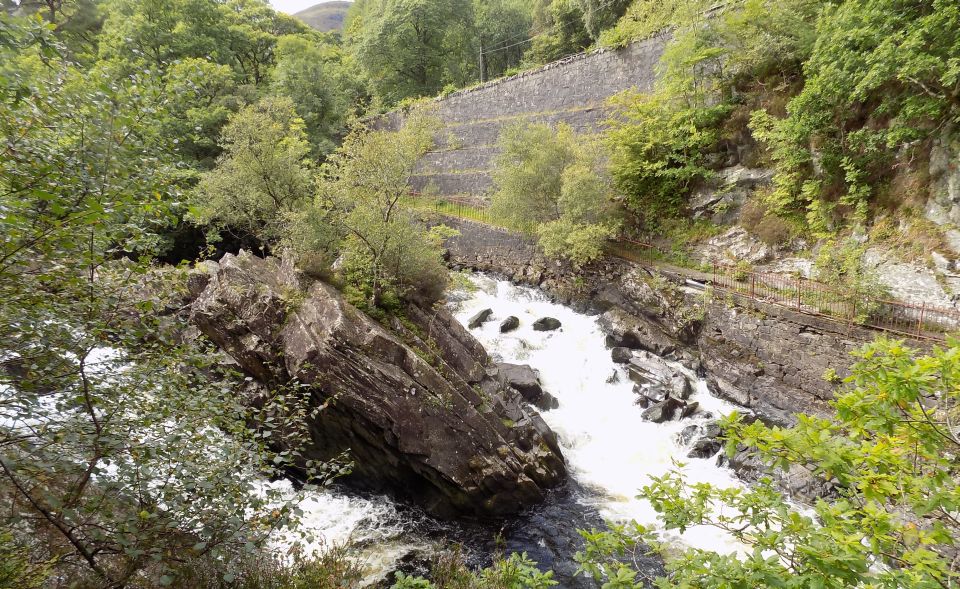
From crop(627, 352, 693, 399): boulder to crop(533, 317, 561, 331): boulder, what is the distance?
315cm

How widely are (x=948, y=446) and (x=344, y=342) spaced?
28.8 ft

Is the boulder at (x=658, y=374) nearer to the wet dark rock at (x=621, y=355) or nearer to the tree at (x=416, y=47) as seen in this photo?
the wet dark rock at (x=621, y=355)

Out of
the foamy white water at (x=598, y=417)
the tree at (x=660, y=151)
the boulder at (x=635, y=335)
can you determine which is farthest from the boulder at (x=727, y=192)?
the foamy white water at (x=598, y=417)

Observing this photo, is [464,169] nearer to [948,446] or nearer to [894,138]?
[894,138]

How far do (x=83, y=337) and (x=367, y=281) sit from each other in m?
8.25

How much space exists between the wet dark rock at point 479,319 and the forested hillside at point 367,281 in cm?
160

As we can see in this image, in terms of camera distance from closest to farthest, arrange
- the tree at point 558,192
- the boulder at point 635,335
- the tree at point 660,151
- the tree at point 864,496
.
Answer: the tree at point 864,496, the boulder at point 635,335, the tree at point 660,151, the tree at point 558,192

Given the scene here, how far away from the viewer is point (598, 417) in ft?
41.2

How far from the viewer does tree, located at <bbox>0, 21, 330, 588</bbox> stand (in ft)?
9.43

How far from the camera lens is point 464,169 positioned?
28297 mm

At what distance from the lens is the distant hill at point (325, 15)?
488ft

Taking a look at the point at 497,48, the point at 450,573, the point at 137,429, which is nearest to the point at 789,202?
the point at 450,573

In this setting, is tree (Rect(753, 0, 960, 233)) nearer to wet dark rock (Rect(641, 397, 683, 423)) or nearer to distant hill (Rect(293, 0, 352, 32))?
wet dark rock (Rect(641, 397, 683, 423))

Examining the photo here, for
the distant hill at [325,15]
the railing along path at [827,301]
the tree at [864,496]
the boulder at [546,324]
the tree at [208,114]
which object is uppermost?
the distant hill at [325,15]
